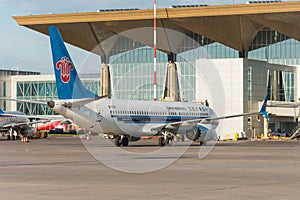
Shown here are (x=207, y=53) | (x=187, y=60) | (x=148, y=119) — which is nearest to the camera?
(x=148, y=119)

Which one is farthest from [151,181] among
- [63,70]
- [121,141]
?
[121,141]

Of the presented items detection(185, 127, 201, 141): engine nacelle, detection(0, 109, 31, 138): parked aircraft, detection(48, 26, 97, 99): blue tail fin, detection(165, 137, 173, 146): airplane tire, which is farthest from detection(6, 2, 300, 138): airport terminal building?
detection(48, 26, 97, 99): blue tail fin

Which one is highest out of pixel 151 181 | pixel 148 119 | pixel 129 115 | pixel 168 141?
pixel 129 115

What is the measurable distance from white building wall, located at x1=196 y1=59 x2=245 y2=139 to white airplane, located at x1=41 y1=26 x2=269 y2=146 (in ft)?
67.0

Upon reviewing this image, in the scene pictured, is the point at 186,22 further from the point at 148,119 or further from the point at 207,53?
the point at 148,119

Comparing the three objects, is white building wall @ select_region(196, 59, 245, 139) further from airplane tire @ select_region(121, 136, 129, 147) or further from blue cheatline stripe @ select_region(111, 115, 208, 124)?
airplane tire @ select_region(121, 136, 129, 147)

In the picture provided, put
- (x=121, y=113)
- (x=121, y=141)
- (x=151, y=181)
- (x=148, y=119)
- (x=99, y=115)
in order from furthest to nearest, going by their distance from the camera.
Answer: (x=148, y=119) < (x=121, y=141) < (x=121, y=113) < (x=99, y=115) < (x=151, y=181)

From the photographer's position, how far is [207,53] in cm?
10738

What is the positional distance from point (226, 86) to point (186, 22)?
39.8 ft

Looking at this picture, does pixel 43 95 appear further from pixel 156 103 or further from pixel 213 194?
pixel 213 194

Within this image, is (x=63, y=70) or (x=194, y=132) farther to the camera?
(x=194, y=132)

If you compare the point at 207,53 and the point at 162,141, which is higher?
the point at 207,53

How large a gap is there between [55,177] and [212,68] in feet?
209

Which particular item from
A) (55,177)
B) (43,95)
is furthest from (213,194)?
(43,95)
